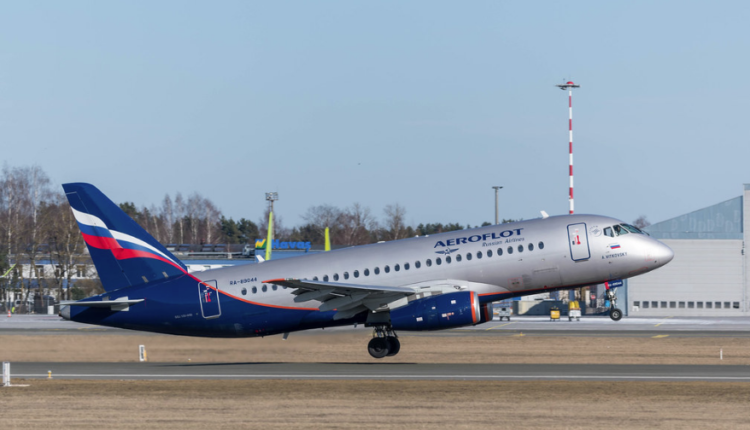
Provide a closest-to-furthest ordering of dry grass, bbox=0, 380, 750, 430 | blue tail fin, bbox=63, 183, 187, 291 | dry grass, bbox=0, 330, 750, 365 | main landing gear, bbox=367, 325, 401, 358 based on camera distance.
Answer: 1. dry grass, bbox=0, 380, 750, 430
2. main landing gear, bbox=367, 325, 401, 358
3. dry grass, bbox=0, 330, 750, 365
4. blue tail fin, bbox=63, 183, 187, 291

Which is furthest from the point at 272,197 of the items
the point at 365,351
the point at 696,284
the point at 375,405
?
the point at 375,405

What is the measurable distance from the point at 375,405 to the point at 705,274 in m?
74.6

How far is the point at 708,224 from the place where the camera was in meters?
91.5

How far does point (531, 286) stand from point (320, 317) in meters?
8.09

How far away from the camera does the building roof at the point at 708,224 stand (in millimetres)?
90750

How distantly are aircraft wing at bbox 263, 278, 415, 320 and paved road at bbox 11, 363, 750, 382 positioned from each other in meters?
2.21

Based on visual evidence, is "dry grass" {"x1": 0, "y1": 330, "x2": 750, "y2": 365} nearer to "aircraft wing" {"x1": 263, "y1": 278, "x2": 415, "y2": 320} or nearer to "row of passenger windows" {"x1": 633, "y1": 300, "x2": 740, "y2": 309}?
"aircraft wing" {"x1": 263, "y1": 278, "x2": 415, "y2": 320}

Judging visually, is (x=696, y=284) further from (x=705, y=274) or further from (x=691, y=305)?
(x=691, y=305)

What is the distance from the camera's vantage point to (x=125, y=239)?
3566 cm

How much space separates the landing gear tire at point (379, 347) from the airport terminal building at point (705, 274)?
60.1 meters

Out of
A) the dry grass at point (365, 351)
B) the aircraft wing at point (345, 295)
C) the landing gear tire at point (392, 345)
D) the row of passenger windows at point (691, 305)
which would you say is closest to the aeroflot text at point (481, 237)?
the aircraft wing at point (345, 295)

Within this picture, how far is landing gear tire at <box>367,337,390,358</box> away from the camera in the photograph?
3422 centimetres

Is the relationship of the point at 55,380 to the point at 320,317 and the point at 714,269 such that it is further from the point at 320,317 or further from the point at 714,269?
the point at 714,269

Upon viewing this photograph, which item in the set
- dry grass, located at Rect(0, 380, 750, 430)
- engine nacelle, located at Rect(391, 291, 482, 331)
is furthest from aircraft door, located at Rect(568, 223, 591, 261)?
dry grass, located at Rect(0, 380, 750, 430)
